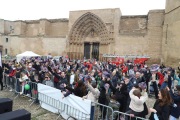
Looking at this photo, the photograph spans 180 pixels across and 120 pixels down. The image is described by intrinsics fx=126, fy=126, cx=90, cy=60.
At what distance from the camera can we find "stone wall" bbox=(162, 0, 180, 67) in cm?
1319

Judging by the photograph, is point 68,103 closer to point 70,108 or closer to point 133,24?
point 70,108

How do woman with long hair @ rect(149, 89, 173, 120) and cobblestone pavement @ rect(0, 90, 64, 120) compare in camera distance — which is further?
cobblestone pavement @ rect(0, 90, 64, 120)

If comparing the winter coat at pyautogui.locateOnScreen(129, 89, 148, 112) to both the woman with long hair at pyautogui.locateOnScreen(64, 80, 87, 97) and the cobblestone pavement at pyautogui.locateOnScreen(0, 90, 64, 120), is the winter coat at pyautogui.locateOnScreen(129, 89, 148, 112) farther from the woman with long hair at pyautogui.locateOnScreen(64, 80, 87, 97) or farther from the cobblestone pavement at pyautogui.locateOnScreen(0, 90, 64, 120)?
the cobblestone pavement at pyautogui.locateOnScreen(0, 90, 64, 120)

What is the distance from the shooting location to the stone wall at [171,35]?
13188 millimetres

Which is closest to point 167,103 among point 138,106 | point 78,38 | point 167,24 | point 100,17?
point 138,106

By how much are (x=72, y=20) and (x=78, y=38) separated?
2974 millimetres

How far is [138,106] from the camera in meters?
3.31

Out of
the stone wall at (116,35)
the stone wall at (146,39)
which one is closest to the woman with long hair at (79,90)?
the stone wall at (116,35)

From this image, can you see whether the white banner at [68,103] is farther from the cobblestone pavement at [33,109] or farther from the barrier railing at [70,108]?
the cobblestone pavement at [33,109]

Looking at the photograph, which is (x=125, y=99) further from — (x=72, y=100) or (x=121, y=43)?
(x=121, y=43)

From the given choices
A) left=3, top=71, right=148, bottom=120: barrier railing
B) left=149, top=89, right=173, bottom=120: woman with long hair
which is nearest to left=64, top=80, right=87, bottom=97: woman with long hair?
left=3, top=71, right=148, bottom=120: barrier railing

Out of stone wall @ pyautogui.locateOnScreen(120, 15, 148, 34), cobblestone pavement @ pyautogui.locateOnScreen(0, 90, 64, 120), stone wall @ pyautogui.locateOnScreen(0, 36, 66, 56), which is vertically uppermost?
stone wall @ pyautogui.locateOnScreen(120, 15, 148, 34)

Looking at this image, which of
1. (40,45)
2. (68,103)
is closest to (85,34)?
(40,45)

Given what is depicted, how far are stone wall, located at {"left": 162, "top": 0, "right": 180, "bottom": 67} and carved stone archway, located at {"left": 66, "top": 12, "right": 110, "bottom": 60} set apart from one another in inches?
293
